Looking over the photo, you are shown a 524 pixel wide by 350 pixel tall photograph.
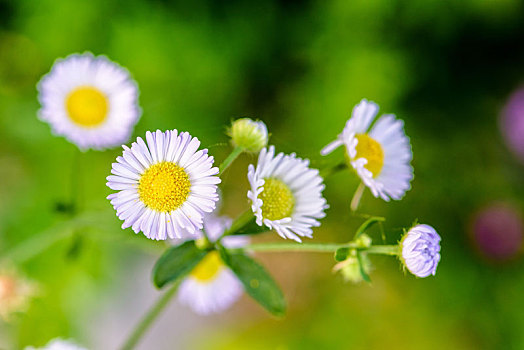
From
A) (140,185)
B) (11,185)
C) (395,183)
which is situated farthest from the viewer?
(11,185)

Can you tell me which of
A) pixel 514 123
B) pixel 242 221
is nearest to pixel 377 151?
pixel 242 221

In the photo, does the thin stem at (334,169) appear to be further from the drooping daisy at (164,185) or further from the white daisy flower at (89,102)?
the white daisy flower at (89,102)

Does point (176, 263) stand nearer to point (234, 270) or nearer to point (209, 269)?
point (234, 270)

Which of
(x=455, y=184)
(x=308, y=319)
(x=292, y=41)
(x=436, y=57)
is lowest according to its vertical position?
(x=308, y=319)

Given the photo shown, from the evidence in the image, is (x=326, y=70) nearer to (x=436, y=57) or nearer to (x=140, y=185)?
(x=436, y=57)

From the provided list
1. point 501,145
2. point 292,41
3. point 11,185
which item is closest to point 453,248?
point 501,145

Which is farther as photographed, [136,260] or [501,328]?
[136,260]

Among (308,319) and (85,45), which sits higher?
(85,45)

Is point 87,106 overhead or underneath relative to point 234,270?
overhead
